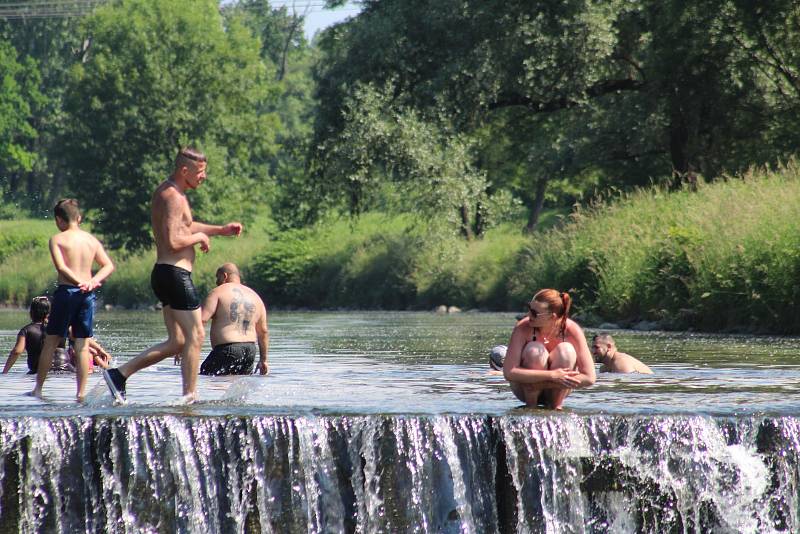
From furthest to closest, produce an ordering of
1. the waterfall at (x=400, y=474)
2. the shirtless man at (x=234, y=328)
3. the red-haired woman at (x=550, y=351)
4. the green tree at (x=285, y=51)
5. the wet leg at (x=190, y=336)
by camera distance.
Result: the green tree at (x=285, y=51), the shirtless man at (x=234, y=328), the wet leg at (x=190, y=336), the red-haired woman at (x=550, y=351), the waterfall at (x=400, y=474)

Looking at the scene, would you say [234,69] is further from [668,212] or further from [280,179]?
[668,212]

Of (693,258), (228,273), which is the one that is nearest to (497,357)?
(228,273)

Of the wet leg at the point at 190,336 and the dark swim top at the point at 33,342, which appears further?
the dark swim top at the point at 33,342

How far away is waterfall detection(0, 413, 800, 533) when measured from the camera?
9250mm

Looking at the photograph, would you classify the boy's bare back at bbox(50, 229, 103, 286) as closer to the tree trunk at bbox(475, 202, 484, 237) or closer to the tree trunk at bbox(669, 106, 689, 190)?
the tree trunk at bbox(669, 106, 689, 190)

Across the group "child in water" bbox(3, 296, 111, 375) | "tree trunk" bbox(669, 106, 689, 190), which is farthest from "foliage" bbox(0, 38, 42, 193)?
"child in water" bbox(3, 296, 111, 375)

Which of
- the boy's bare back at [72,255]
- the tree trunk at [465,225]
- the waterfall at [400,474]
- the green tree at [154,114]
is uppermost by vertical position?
the green tree at [154,114]

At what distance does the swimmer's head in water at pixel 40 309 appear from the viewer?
1442 cm

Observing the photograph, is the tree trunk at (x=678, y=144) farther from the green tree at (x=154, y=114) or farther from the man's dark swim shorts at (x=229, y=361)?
the green tree at (x=154, y=114)

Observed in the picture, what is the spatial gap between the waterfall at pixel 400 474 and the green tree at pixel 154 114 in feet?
182

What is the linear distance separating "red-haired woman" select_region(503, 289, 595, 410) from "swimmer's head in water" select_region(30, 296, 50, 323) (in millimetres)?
6167

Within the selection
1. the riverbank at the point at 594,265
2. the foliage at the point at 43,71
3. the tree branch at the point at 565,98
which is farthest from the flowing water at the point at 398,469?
the foliage at the point at 43,71

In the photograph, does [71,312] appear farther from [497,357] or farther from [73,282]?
[497,357]

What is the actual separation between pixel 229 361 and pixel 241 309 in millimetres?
552
